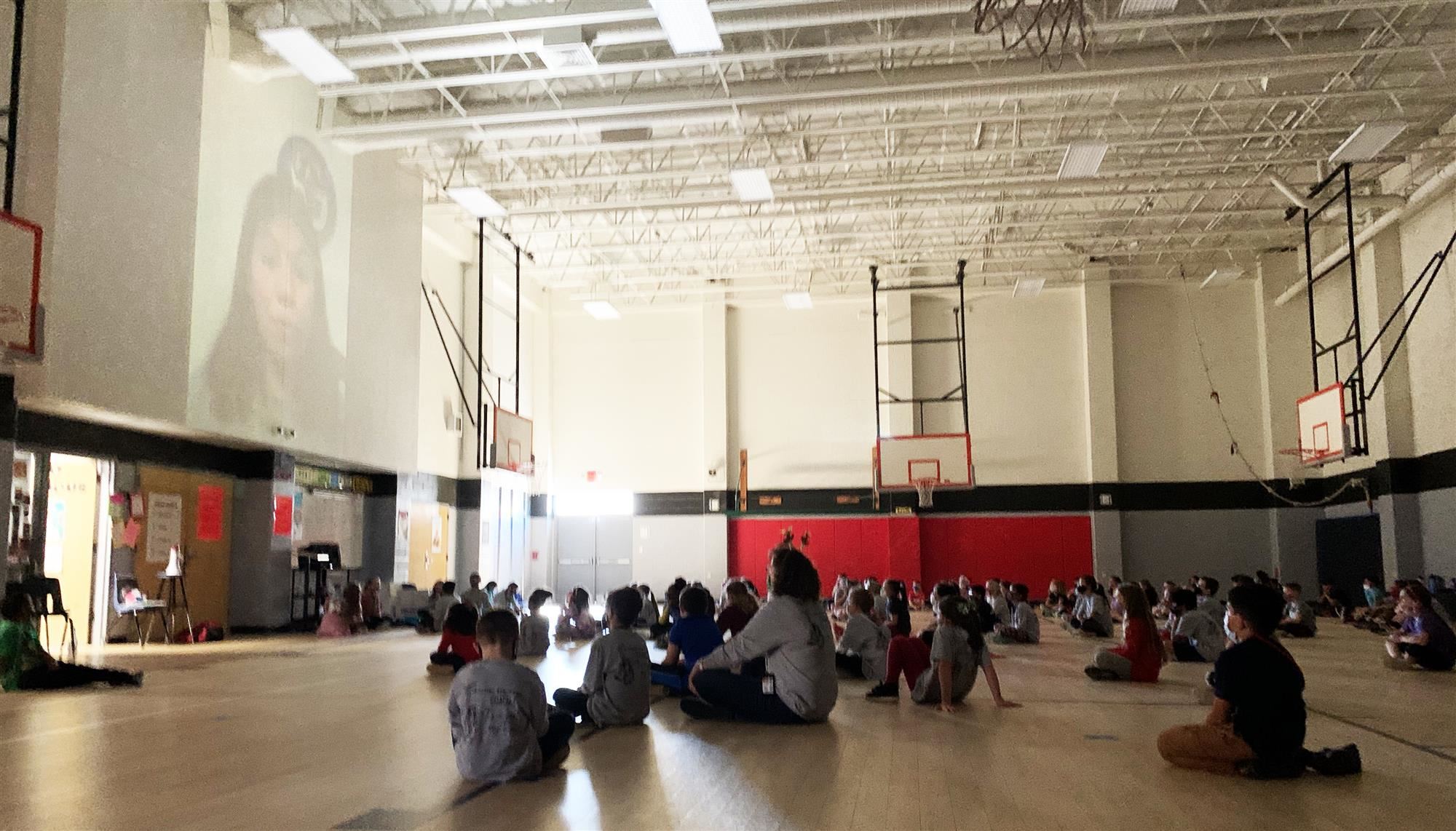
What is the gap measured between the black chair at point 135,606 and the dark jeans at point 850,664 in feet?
30.5

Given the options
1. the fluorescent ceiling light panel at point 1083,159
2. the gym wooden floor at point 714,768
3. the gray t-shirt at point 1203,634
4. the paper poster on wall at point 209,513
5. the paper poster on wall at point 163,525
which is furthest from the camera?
the paper poster on wall at point 209,513

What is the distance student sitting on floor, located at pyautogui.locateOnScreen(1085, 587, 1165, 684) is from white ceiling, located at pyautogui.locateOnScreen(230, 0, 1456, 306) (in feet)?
17.1

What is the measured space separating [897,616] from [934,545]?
15716 millimetres

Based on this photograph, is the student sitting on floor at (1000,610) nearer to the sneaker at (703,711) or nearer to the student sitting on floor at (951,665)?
the student sitting on floor at (951,665)

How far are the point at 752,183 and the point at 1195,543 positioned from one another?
14869mm

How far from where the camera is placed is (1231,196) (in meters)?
20.6

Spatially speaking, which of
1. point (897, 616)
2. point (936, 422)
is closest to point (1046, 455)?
point (936, 422)

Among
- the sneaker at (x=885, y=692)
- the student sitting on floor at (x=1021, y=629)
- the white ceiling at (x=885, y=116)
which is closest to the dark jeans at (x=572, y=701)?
the sneaker at (x=885, y=692)

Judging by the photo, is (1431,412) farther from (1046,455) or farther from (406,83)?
(406,83)

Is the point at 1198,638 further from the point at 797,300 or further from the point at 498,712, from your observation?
the point at 797,300

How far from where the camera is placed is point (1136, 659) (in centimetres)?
1015

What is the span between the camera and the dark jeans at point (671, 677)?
8.39 m

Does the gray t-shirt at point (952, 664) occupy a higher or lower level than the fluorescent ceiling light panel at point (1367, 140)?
lower

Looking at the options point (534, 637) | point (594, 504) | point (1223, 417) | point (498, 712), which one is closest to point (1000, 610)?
point (534, 637)
